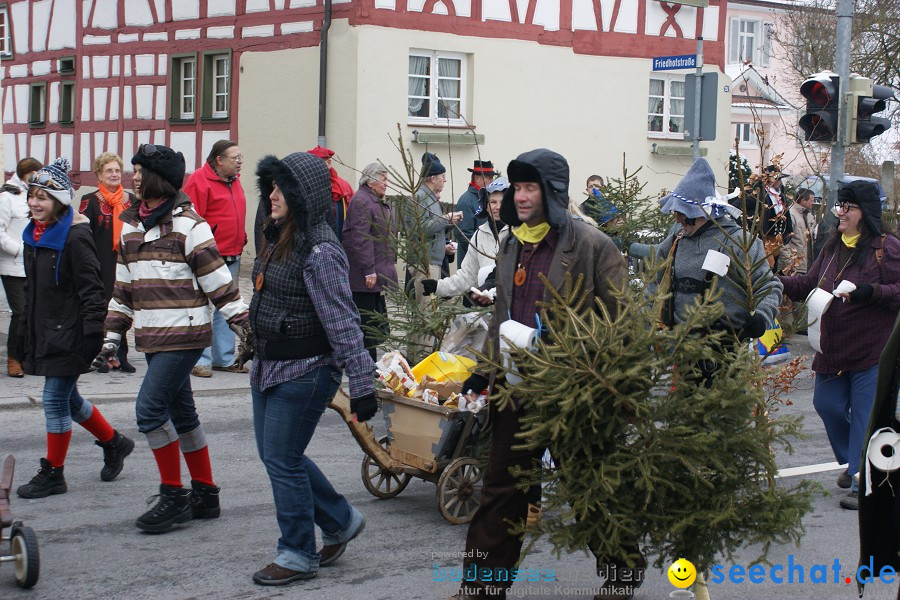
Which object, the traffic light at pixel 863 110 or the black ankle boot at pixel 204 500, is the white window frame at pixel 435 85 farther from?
the black ankle boot at pixel 204 500

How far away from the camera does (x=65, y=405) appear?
645 cm

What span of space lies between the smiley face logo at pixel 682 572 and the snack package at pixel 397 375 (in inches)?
88.3

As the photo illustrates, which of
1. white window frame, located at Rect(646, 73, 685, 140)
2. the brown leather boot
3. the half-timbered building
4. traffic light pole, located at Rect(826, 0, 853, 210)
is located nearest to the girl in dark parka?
the brown leather boot

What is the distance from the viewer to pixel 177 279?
5.80 meters

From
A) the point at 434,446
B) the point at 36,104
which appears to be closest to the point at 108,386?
the point at 434,446

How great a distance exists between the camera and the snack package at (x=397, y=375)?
619 cm

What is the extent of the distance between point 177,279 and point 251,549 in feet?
4.65

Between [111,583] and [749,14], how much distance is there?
157 ft

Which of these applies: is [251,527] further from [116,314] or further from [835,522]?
[835,522]

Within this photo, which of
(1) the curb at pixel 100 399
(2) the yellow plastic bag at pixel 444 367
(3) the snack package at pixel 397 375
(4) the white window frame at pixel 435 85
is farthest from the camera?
(4) the white window frame at pixel 435 85

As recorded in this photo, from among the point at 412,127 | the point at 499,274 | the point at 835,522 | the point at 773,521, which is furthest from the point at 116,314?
the point at 412,127

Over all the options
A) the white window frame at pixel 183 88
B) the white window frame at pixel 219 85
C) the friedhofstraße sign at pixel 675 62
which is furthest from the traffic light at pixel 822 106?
the white window frame at pixel 183 88

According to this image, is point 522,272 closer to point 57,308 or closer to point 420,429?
point 420,429

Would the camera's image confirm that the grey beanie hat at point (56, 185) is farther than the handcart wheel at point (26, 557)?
Yes
